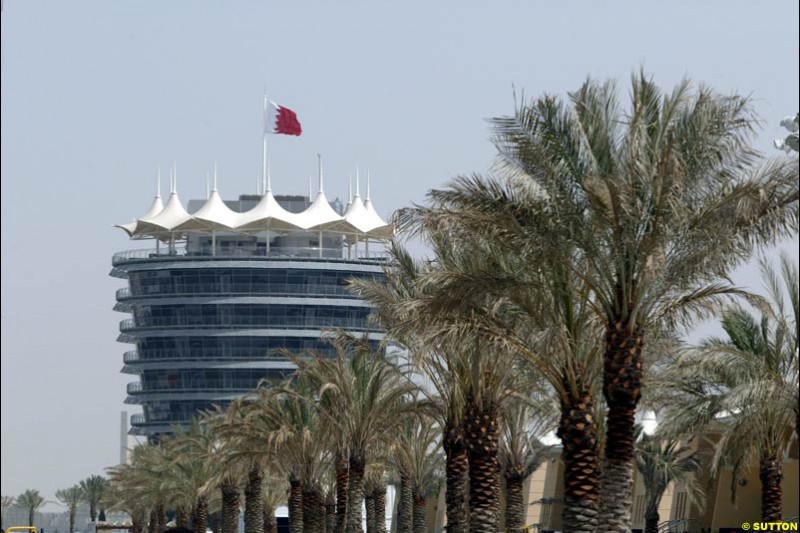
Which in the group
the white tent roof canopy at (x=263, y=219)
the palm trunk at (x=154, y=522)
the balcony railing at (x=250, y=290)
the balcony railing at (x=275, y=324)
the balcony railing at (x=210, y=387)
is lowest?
the palm trunk at (x=154, y=522)

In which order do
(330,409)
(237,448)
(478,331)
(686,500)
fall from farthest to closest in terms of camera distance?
(686,500), (237,448), (330,409), (478,331)

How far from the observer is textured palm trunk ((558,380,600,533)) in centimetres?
3231

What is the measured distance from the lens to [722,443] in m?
41.6

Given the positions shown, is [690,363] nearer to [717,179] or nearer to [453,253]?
[453,253]

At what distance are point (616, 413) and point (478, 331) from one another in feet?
14.1

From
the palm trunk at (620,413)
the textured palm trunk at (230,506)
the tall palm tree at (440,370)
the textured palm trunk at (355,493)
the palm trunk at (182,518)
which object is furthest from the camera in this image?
the palm trunk at (182,518)

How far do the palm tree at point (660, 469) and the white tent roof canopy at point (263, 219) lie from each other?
114m

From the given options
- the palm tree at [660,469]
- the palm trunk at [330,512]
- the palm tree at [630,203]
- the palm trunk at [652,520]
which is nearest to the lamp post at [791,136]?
the palm tree at [630,203]

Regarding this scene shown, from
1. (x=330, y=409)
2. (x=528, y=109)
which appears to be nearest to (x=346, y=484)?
(x=330, y=409)

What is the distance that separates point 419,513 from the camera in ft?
259

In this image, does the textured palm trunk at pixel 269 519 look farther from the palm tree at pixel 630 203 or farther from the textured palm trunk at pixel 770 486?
the palm tree at pixel 630 203

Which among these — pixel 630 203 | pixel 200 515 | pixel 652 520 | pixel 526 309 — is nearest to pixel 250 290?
pixel 200 515

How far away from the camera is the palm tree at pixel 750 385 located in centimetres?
3738

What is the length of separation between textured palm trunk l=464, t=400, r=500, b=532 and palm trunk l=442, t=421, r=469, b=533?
1.91 metres
